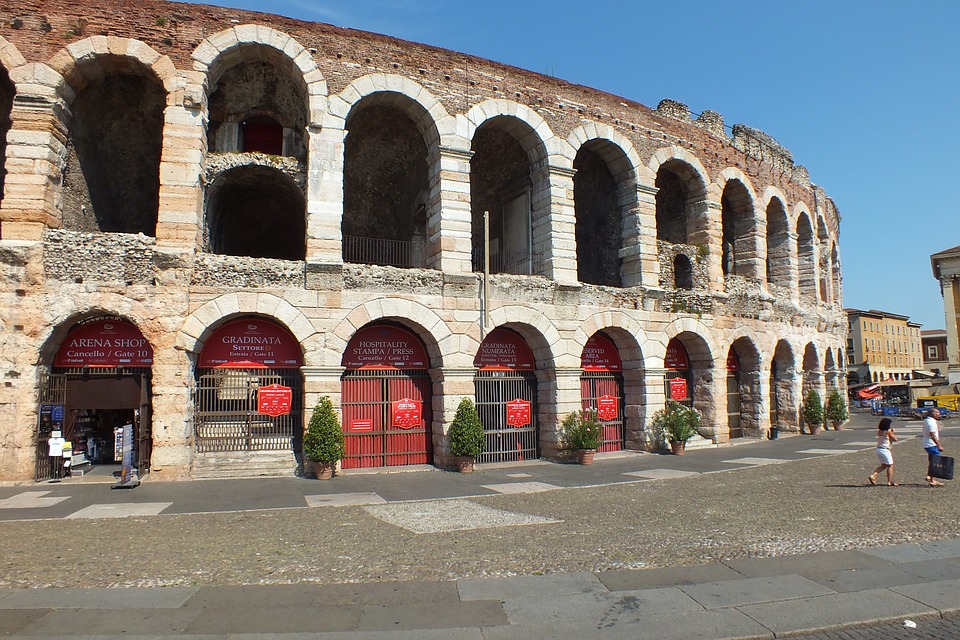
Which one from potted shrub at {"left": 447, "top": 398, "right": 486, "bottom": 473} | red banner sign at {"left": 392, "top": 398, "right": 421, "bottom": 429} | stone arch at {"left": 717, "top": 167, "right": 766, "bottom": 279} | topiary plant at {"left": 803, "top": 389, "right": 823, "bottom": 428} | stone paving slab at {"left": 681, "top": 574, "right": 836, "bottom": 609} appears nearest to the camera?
stone paving slab at {"left": 681, "top": 574, "right": 836, "bottom": 609}

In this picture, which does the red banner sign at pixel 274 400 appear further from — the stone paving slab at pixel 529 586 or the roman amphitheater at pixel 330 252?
the stone paving slab at pixel 529 586

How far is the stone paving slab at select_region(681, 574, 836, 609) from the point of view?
17.5ft

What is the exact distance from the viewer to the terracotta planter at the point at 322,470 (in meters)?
12.8

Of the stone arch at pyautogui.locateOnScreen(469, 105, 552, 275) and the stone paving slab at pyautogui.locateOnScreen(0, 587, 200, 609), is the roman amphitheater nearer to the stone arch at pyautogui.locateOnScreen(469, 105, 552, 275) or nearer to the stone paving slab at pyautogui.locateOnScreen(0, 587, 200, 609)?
the stone arch at pyautogui.locateOnScreen(469, 105, 552, 275)

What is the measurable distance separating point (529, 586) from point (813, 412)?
65.3 ft

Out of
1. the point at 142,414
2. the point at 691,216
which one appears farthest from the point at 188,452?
the point at 691,216

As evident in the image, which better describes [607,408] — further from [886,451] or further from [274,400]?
[274,400]

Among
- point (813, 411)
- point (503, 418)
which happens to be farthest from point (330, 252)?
point (813, 411)

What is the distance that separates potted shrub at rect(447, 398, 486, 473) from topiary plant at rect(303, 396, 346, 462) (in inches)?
101

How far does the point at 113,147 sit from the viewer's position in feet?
51.3

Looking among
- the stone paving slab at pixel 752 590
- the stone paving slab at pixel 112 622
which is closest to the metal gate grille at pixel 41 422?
the stone paving slab at pixel 112 622

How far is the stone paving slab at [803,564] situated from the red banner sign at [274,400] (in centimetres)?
1023

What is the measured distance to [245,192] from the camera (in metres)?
18.2

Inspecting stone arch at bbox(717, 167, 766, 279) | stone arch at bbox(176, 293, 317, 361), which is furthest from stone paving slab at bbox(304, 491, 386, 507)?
stone arch at bbox(717, 167, 766, 279)
